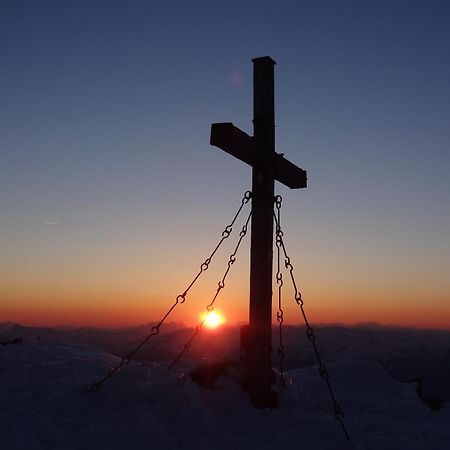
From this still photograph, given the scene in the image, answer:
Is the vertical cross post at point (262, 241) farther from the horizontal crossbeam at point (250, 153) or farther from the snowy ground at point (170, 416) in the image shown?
the snowy ground at point (170, 416)

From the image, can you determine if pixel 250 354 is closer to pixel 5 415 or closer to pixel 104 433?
pixel 104 433

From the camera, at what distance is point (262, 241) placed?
926 cm

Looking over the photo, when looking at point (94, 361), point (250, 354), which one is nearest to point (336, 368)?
point (250, 354)

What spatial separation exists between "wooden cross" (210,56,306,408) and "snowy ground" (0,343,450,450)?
0.52m

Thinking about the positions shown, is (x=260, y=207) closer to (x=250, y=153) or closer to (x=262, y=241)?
(x=262, y=241)

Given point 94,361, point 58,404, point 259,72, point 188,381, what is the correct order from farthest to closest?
point 94,361 < point 259,72 < point 188,381 < point 58,404

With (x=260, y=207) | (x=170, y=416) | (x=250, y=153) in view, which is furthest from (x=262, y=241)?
(x=170, y=416)

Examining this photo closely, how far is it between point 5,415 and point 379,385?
776cm

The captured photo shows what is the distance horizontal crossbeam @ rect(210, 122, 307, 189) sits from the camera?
8.58 meters

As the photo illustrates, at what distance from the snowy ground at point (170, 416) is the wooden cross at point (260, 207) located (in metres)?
0.52

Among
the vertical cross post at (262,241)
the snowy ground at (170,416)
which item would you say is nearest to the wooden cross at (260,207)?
the vertical cross post at (262,241)

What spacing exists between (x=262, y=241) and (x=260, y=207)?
578 millimetres

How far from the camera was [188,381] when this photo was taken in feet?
29.7

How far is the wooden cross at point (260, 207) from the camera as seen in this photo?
8.89 metres
